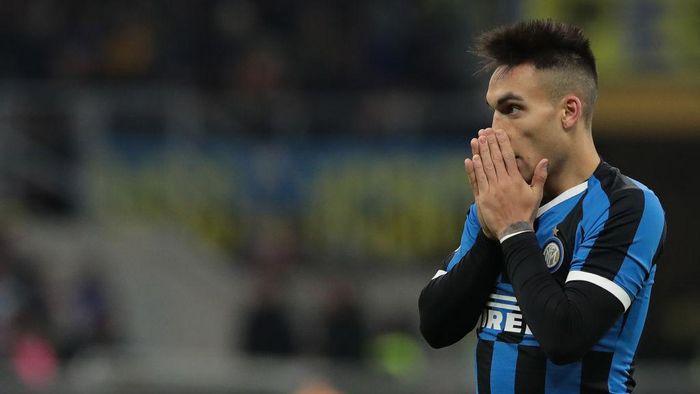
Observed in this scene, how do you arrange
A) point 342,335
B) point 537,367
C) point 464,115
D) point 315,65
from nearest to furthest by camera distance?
point 537,367
point 342,335
point 464,115
point 315,65

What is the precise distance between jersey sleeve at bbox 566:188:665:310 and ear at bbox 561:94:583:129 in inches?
8.2

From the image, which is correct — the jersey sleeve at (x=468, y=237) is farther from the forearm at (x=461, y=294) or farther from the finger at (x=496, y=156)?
the finger at (x=496, y=156)

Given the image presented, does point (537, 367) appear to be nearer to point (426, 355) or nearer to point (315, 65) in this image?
point (426, 355)

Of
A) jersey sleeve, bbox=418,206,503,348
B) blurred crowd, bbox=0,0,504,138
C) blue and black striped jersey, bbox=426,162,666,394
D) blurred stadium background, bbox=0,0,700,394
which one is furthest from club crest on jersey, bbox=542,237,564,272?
blurred crowd, bbox=0,0,504,138

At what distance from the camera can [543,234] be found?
348 cm

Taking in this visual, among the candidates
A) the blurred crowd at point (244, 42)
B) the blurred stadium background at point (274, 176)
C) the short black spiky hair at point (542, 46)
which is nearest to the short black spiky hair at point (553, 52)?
the short black spiky hair at point (542, 46)

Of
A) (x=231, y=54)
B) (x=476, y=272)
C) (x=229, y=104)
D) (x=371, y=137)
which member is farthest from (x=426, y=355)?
(x=476, y=272)

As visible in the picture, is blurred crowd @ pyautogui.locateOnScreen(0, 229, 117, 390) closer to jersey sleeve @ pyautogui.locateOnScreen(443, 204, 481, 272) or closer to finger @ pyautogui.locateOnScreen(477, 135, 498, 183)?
jersey sleeve @ pyautogui.locateOnScreen(443, 204, 481, 272)

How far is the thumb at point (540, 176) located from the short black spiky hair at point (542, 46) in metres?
0.24

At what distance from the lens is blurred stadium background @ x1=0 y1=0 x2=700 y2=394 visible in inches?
507

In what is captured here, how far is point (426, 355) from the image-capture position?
13.4 meters

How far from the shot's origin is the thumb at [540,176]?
A: 3.40 metres

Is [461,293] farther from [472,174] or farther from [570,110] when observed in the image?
[570,110]

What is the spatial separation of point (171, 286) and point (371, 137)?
264 cm
